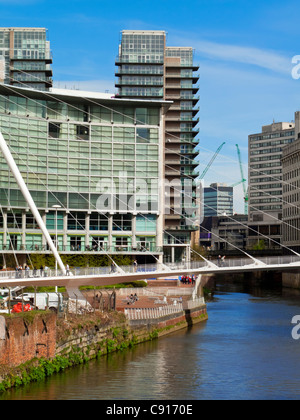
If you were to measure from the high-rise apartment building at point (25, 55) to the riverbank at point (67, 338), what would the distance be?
10275cm

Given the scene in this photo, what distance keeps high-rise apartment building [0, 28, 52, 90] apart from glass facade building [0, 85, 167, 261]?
53.1 metres

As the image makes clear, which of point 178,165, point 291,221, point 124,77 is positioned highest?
point 124,77

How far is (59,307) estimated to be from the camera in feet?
128

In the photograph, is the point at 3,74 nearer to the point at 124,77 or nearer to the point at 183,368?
the point at 124,77

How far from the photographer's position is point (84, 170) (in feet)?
310

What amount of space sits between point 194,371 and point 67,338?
21.9ft

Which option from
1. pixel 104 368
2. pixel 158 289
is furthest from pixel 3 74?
pixel 104 368

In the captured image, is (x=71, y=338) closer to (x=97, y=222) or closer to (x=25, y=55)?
(x=97, y=222)

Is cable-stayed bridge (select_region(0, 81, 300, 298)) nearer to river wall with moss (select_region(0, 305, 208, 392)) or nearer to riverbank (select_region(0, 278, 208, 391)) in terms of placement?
riverbank (select_region(0, 278, 208, 391))

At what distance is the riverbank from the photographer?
3150cm

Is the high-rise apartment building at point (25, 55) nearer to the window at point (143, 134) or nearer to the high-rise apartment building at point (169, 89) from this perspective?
the high-rise apartment building at point (169, 89)

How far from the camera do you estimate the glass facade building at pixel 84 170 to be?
91.0 meters

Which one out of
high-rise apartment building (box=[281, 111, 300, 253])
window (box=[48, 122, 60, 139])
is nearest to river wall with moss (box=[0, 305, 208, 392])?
window (box=[48, 122, 60, 139])
